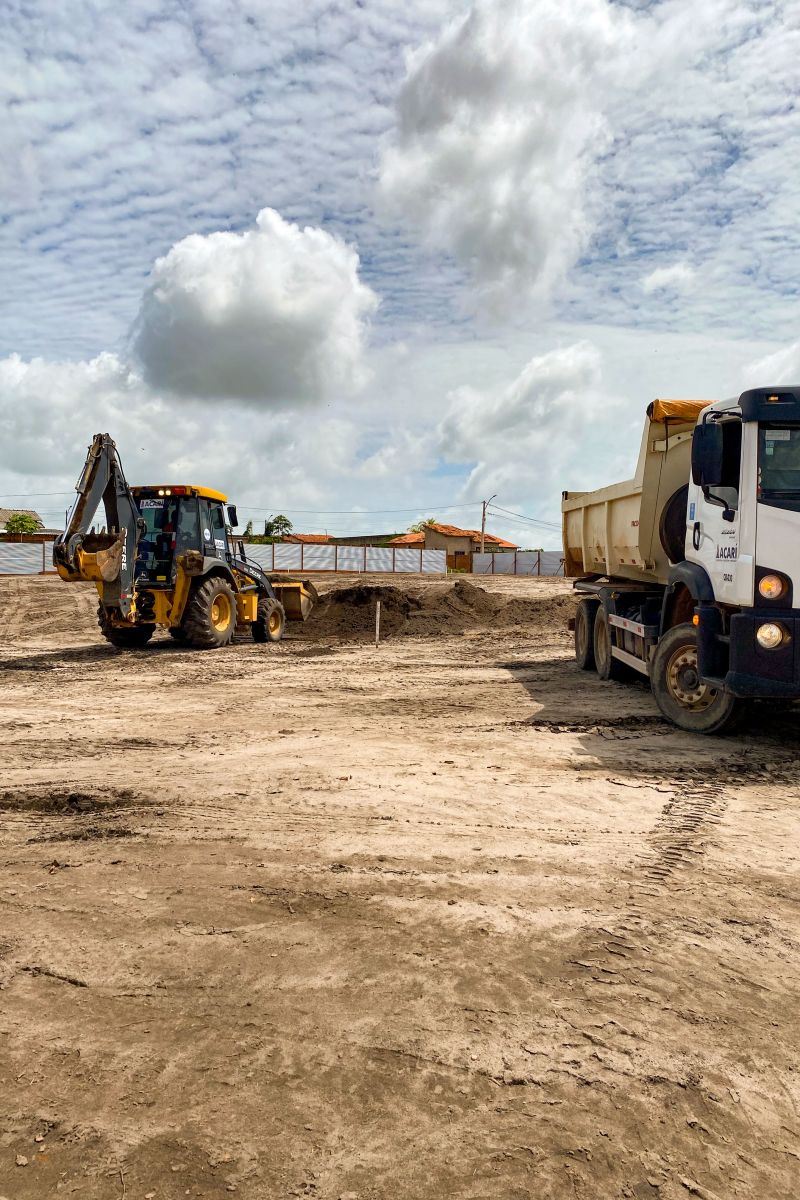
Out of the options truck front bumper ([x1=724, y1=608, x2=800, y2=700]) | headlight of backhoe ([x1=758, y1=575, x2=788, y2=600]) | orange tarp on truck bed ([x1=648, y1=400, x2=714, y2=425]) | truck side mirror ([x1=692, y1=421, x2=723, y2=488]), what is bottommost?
truck front bumper ([x1=724, y1=608, x2=800, y2=700])

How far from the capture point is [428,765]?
6.87 m

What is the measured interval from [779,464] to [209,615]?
409 inches

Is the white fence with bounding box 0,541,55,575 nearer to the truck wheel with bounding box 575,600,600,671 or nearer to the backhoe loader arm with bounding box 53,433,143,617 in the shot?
the backhoe loader arm with bounding box 53,433,143,617

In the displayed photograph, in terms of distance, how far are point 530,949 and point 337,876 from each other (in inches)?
47.9

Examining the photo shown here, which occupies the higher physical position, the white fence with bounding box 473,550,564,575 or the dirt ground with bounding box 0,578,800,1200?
the white fence with bounding box 473,550,564,575

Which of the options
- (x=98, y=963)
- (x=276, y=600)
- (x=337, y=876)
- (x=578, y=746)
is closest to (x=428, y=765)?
(x=578, y=746)

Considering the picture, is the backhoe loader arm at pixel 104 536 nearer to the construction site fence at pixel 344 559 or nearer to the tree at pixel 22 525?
the construction site fence at pixel 344 559

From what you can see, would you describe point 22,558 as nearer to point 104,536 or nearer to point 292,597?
point 292,597

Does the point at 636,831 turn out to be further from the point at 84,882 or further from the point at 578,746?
the point at 84,882

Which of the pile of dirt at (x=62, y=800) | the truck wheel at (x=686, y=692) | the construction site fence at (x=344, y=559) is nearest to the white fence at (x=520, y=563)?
the construction site fence at (x=344, y=559)

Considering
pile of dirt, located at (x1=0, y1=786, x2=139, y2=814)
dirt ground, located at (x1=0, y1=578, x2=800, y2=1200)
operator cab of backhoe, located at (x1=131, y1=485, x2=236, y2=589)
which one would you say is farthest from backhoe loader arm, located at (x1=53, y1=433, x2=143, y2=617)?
pile of dirt, located at (x1=0, y1=786, x2=139, y2=814)

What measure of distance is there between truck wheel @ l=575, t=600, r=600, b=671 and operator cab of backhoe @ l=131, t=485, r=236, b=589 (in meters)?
Answer: 6.76

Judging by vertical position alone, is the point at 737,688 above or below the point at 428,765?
above

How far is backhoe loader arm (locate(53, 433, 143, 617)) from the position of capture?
12.9 meters
